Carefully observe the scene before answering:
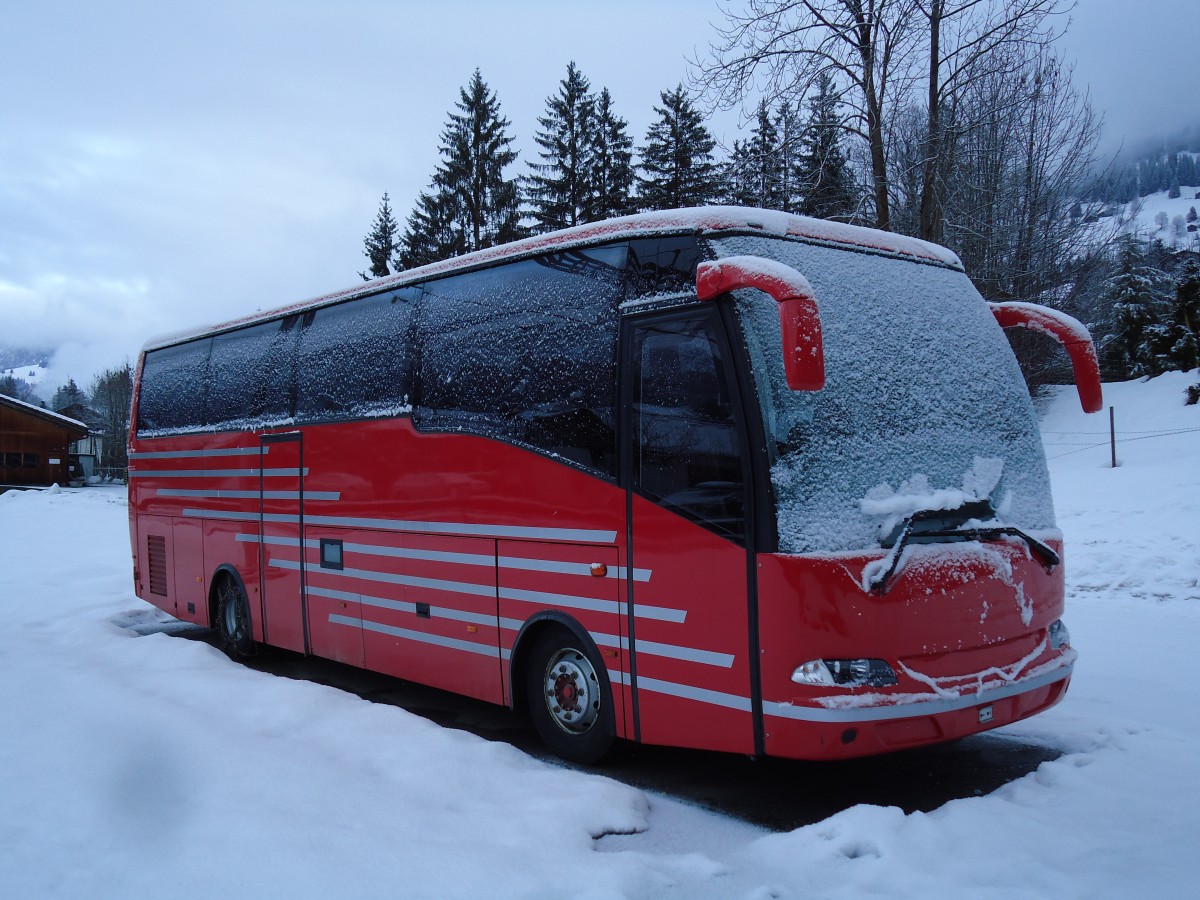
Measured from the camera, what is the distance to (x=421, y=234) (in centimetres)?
4375

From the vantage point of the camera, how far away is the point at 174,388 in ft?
35.7

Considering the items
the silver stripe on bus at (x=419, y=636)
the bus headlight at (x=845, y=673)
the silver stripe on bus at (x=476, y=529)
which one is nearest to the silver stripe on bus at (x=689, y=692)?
the bus headlight at (x=845, y=673)

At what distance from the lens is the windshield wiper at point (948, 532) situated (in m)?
4.46

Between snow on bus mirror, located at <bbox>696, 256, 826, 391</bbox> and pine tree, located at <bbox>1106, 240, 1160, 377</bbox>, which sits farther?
pine tree, located at <bbox>1106, 240, 1160, 377</bbox>

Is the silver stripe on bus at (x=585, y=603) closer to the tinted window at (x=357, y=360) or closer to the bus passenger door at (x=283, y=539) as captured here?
the tinted window at (x=357, y=360)

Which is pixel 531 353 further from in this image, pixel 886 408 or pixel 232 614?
pixel 232 614

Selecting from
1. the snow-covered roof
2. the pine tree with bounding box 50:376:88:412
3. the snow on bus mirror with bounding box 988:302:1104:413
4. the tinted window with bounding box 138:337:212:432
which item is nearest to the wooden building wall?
the snow-covered roof

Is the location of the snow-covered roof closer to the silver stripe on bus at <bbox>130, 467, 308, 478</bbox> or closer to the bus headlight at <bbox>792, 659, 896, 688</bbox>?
the silver stripe on bus at <bbox>130, 467, 308, 478</bbox>

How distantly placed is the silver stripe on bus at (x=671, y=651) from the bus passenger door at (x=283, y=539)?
13.4ft

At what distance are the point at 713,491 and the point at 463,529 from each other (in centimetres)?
236

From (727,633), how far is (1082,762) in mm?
2220

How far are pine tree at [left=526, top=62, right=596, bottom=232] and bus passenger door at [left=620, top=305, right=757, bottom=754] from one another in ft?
119

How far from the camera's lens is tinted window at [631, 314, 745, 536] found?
4773mm

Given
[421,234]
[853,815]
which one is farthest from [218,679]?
[421,234]
